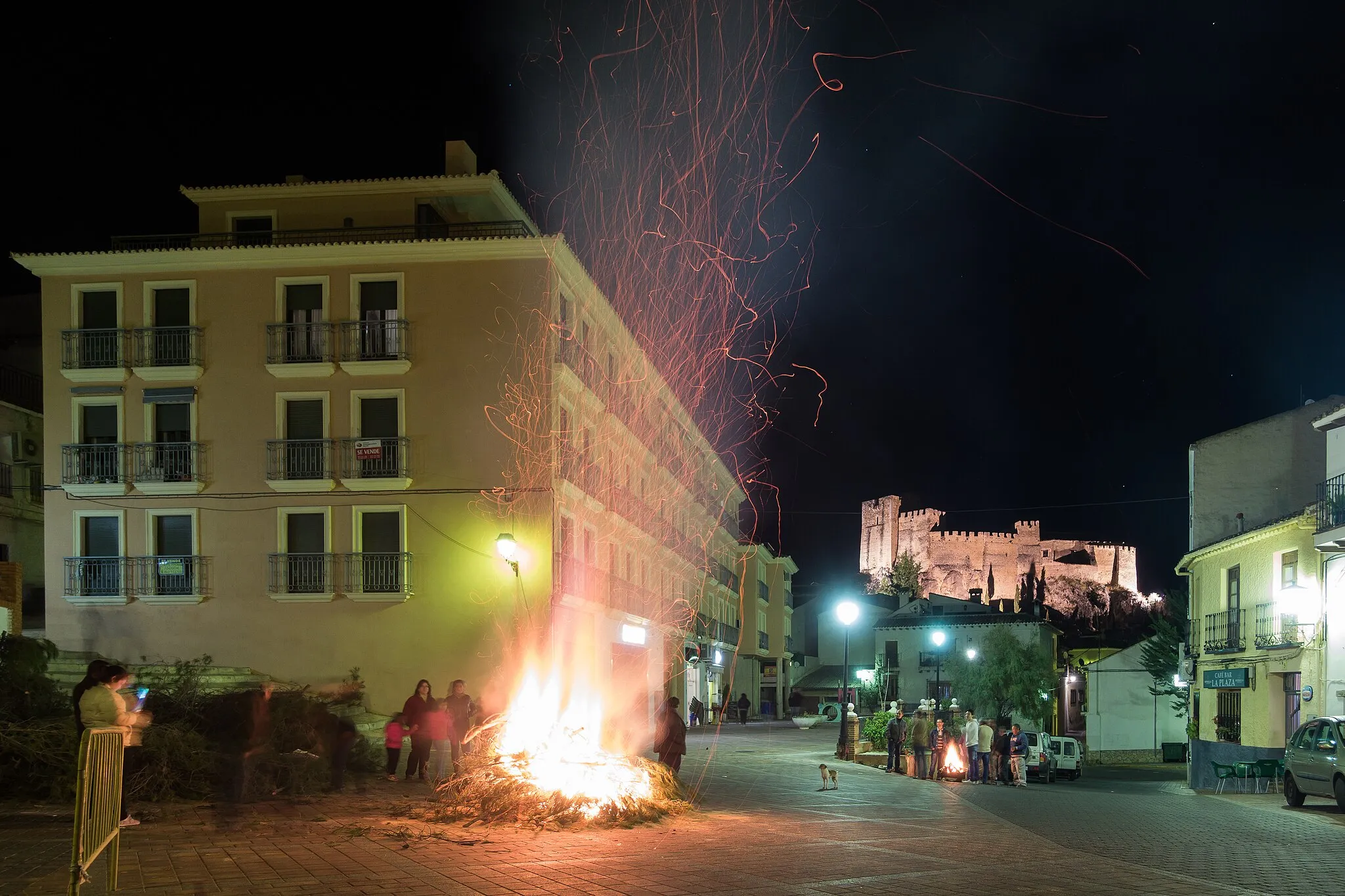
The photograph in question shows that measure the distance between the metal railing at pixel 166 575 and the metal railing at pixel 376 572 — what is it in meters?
3.40

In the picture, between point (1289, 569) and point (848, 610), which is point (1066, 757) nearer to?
point (1289, 569)

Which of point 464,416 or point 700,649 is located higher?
point 464,416

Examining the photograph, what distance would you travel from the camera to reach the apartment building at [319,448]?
93.6 feet

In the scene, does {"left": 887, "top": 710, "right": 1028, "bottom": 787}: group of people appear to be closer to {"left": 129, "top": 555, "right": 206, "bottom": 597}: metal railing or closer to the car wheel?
the car wheel

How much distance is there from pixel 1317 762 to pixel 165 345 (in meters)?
24.8

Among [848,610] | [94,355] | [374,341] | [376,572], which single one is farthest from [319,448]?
[848,610]

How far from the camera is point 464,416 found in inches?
1134

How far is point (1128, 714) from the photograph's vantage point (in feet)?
174

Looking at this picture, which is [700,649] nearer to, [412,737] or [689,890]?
A: [412,737]

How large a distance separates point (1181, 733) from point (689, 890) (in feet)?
162

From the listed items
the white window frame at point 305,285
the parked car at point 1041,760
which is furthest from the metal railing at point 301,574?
the parked car at point 1041,760

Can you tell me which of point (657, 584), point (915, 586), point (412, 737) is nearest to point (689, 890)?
Answer: point (412, 737)

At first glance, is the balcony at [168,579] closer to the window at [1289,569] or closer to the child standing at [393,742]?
the child standing at [393,742]

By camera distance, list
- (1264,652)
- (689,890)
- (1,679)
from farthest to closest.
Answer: (1264,652) → (1,679) → (689,890)
